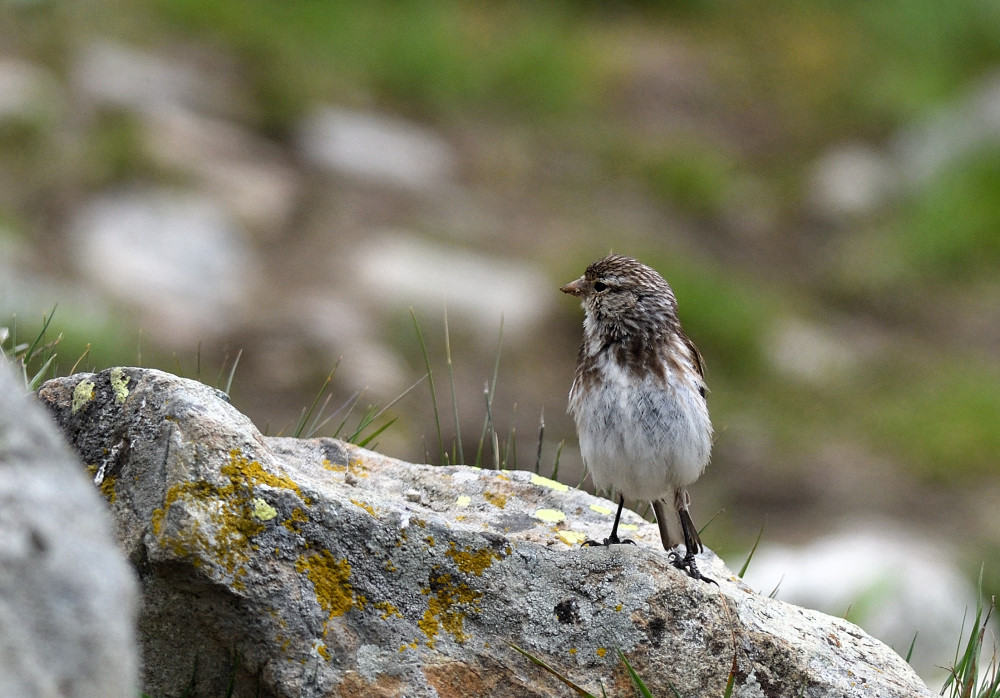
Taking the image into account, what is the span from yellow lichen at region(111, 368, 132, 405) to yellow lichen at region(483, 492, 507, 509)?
174 cm

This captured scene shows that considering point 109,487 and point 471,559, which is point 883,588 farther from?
point 109,487

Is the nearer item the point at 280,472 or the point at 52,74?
the point at 280,472

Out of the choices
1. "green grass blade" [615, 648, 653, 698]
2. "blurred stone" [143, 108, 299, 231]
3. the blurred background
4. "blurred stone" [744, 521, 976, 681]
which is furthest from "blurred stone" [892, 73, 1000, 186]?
"green grass blade" [615, 648, 653, 698]

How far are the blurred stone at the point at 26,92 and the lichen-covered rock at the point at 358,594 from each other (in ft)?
34.7

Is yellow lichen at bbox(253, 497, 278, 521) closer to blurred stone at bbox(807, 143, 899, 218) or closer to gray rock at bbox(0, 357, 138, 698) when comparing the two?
gray rock at bbox(0, 357, 138, 698)

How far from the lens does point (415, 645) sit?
4215 mm

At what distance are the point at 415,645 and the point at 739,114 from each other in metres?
15.1

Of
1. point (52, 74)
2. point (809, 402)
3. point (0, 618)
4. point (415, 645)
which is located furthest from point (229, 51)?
point (0, 618)

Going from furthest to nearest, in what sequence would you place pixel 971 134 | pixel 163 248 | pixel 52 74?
1. pixel 971 134
2. pixel 52 74
3. pixel 163 248

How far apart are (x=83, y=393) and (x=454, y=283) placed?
8972 mm

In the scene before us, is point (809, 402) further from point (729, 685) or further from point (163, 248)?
point (729, 685)

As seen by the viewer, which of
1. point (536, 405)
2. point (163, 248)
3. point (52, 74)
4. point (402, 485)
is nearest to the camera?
point (402, 485)

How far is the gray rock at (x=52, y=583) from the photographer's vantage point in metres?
2.50

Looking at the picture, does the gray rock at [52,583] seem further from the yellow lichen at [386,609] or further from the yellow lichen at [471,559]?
the yellow lichen at [471,559]
